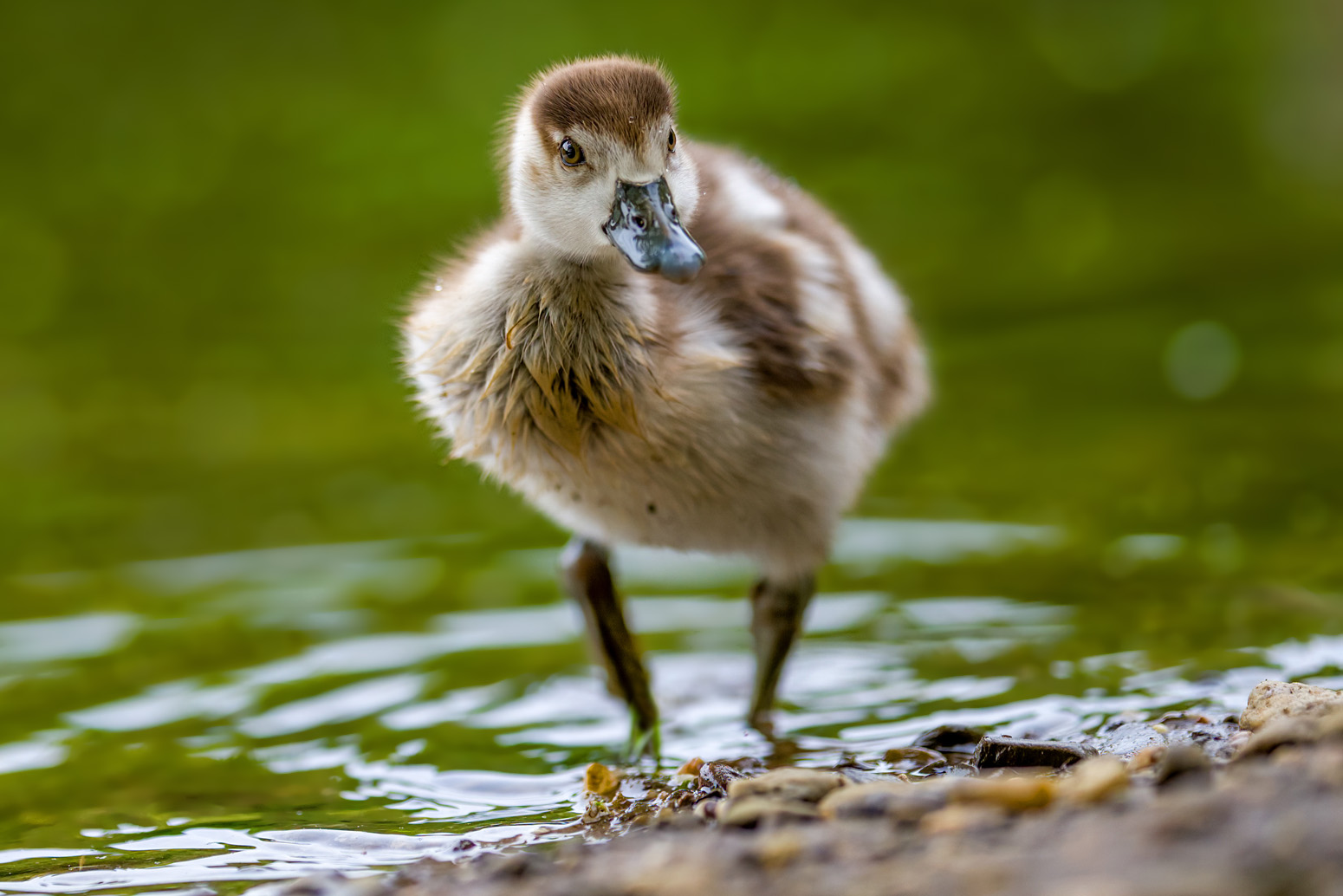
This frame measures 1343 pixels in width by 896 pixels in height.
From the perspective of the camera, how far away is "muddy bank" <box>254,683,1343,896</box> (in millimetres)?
1971

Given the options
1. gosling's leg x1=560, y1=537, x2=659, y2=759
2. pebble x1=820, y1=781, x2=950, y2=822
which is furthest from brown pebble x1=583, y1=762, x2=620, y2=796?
pebble x1=820, y1=781, x2=950, y2=822

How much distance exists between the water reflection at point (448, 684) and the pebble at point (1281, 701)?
0.51 meters

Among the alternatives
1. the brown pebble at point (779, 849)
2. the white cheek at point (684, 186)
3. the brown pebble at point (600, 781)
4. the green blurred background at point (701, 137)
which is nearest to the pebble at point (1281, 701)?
the brown pebble at point (779, 849)

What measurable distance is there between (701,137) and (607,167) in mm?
7873

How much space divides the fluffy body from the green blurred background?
2232mm

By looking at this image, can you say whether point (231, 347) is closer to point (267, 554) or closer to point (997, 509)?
point (267, 554)

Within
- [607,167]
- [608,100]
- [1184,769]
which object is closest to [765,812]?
[1184,769]

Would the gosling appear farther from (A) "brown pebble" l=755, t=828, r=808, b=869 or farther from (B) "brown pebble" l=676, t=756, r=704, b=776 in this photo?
(A) "brown pebble" l=755, t=828, r=808, b=869

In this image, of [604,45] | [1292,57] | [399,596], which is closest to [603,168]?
[399,596]

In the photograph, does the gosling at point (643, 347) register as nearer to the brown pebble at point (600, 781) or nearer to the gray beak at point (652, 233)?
the gray beak at point (652, 233)

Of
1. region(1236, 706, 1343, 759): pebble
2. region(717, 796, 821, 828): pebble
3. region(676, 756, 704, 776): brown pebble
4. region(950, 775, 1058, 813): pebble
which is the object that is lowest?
region(950, 775, 1058, 813): pebble

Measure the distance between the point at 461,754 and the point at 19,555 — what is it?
3148 mm

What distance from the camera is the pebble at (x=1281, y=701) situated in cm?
285

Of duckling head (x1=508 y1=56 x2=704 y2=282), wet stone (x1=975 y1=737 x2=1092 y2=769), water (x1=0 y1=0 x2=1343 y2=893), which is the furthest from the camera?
water (x1=0 y1=0 x2=1343 y2=893)
